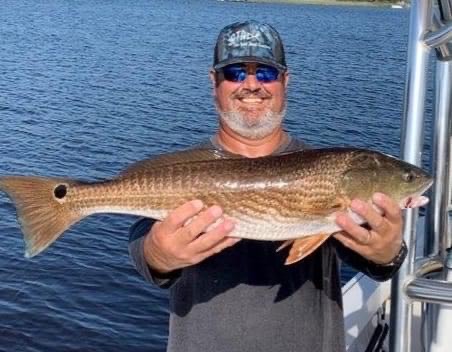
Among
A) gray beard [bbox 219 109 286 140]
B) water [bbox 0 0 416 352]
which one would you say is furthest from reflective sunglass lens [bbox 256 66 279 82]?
water [bbox 0 0 416 352]

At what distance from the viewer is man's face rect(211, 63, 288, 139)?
3.94 metres

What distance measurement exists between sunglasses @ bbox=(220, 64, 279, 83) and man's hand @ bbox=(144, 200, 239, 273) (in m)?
0.94

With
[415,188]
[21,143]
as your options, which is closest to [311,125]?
[21,143]

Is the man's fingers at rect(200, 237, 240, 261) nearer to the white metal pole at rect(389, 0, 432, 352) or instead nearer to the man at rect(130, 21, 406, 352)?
the man at rect(130, 21, 406, 352)

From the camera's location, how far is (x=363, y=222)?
3.38 metres

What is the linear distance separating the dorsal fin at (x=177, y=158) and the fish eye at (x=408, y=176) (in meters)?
0.84

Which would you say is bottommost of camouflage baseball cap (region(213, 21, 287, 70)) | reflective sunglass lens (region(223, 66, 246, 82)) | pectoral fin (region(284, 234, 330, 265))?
pectoral fin (region(284, 234, 330, 265))

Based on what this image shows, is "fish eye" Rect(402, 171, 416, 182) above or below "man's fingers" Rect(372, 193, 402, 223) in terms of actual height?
above

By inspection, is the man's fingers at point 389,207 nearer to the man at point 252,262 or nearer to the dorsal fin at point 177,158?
the man at point 252,262

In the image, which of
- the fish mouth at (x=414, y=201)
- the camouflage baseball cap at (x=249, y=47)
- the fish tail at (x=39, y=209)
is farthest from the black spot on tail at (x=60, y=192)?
the fish mouth at (x=414, y=201)

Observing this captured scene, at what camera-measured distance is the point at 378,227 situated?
3291 mm

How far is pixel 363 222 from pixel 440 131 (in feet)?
1.81

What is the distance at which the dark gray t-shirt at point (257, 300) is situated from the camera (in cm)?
366

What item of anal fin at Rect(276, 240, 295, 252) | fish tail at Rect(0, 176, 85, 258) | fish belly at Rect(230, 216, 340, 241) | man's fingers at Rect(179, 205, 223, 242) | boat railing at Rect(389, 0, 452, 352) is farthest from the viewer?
fish tail at Rect(0, 176, 85, 258)
